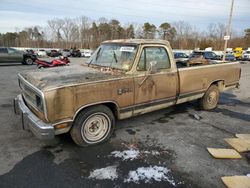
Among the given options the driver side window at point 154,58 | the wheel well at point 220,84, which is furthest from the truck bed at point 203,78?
the driver side window at point 154,58

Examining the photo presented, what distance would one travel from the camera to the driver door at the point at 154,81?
424 cm

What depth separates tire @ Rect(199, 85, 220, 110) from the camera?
6.05m

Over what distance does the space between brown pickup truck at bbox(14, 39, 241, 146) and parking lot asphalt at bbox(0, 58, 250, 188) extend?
429 mm

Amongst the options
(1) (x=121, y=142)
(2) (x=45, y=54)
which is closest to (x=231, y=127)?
(1) (x=121, y=142)

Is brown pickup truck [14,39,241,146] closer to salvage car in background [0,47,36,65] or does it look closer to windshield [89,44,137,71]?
windshield [89,44,137,71]

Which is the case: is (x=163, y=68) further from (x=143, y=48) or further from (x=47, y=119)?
(x=47, y=119)

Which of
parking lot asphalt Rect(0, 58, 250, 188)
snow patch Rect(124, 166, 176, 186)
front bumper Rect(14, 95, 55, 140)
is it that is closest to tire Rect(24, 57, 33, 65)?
parking lot asphalt Rect(0, 58, 250, 188)

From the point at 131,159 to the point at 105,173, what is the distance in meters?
0.56

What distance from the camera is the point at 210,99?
6254 millimetres

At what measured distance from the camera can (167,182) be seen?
294 cm

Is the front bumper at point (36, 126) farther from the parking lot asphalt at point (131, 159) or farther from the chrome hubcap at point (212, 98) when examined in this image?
the chrome hubcap at point (212, 98)

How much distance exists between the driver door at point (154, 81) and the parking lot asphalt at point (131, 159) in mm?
633

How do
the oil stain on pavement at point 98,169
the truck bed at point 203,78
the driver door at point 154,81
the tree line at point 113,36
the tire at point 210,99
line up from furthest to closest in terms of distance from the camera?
the tree line at point 113,36, the tire at point 210,99, the truck bed at point 203,78, the driver door at point 154,81, the oil stain on pavement at point 98,169

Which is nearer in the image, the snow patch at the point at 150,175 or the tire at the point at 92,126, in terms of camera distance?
the snow patch at the point at 150,175
